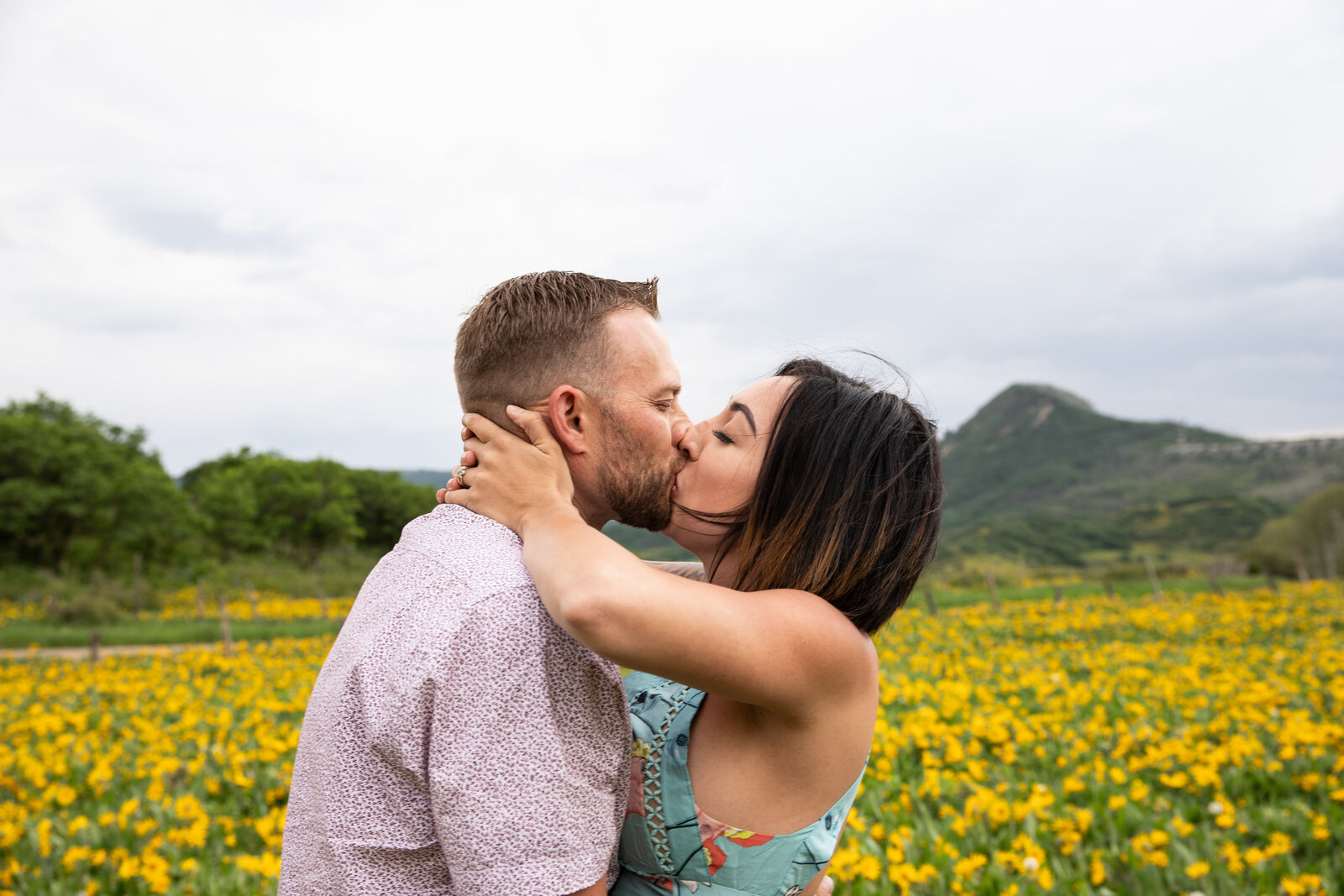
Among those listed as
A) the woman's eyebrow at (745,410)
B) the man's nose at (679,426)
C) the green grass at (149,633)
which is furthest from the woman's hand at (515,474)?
the green grass at (149,633)

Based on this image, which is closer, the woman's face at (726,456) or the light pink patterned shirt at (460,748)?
the light pink patterned shirt at (460,748)

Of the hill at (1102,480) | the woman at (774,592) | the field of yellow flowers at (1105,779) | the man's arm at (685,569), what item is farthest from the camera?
the hill at (1102,480)

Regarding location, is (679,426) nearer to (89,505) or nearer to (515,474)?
(515,474)

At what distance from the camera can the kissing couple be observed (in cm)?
114

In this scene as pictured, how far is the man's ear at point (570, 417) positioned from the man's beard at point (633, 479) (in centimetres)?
5

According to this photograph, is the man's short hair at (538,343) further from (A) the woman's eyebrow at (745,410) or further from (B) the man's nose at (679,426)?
(A) the woman's eyebrow at (745,410)

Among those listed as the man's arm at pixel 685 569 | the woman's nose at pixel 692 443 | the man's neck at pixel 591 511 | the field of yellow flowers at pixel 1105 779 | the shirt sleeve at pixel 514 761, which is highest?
the woman's nose at pixel 692 443

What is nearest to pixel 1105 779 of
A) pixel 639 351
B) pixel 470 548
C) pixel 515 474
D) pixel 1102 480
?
pixel 639 351

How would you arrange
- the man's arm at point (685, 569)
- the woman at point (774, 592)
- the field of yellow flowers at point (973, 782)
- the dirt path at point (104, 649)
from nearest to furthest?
the woman at point (774, 592) → the man's arm at point (685, 569) → the field of yellow flowers at point (973, 782) → the dirt path at point (104, 649)

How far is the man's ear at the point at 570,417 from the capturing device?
1603mm

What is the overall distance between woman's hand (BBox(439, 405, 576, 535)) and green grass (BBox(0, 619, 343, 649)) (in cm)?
1980

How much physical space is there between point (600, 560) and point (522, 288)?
2.30ft

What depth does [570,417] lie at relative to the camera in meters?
1.62

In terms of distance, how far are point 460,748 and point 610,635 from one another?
A: 0.24 metres
